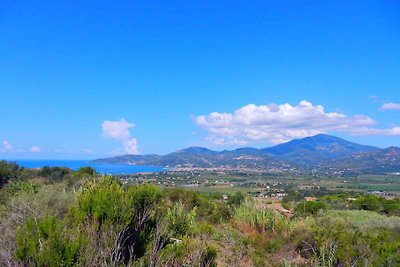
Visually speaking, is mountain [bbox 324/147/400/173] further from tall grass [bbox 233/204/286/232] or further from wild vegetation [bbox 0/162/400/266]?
wild vegetation [bbox 0/162/400/266]

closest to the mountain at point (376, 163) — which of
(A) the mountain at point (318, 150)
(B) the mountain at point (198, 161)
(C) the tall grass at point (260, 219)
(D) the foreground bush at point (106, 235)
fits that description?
(B) the mountain at point (198, 161)

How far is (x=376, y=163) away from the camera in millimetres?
101688

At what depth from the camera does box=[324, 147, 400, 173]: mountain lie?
9381cm

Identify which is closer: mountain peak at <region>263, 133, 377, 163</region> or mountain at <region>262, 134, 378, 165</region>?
mountain at <region>262, 134, 378, 165</region>

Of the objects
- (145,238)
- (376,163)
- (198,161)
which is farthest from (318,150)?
(145,238)

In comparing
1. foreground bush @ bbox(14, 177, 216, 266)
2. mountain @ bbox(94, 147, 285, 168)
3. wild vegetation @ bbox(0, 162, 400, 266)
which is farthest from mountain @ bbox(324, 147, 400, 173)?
foreground bush @ bbox(14, 177, 216, 266)

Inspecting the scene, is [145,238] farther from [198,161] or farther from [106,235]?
[198,161]

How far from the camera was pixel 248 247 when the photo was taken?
9352 mm

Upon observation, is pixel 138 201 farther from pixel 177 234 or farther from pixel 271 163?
pixel 271 163

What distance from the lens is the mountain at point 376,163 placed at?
93812mm

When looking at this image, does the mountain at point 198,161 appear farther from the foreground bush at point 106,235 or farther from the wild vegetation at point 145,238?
the foreground bush at point 106,235

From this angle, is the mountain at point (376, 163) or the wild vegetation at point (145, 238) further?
the mountain at point (376, 163)

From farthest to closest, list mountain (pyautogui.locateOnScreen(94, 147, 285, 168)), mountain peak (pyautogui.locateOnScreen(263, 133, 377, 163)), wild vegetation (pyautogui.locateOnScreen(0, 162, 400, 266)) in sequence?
mountain peak (pyautogui.locateOnScreen(263, 133, 377, 163)) < mountain (pyautogui.locateOnScreen(94, 147, 285, 168)) < wild vegetation (pyautogui.locateOnScreen(0, 162, 400, 266))

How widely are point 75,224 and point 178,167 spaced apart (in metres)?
102
